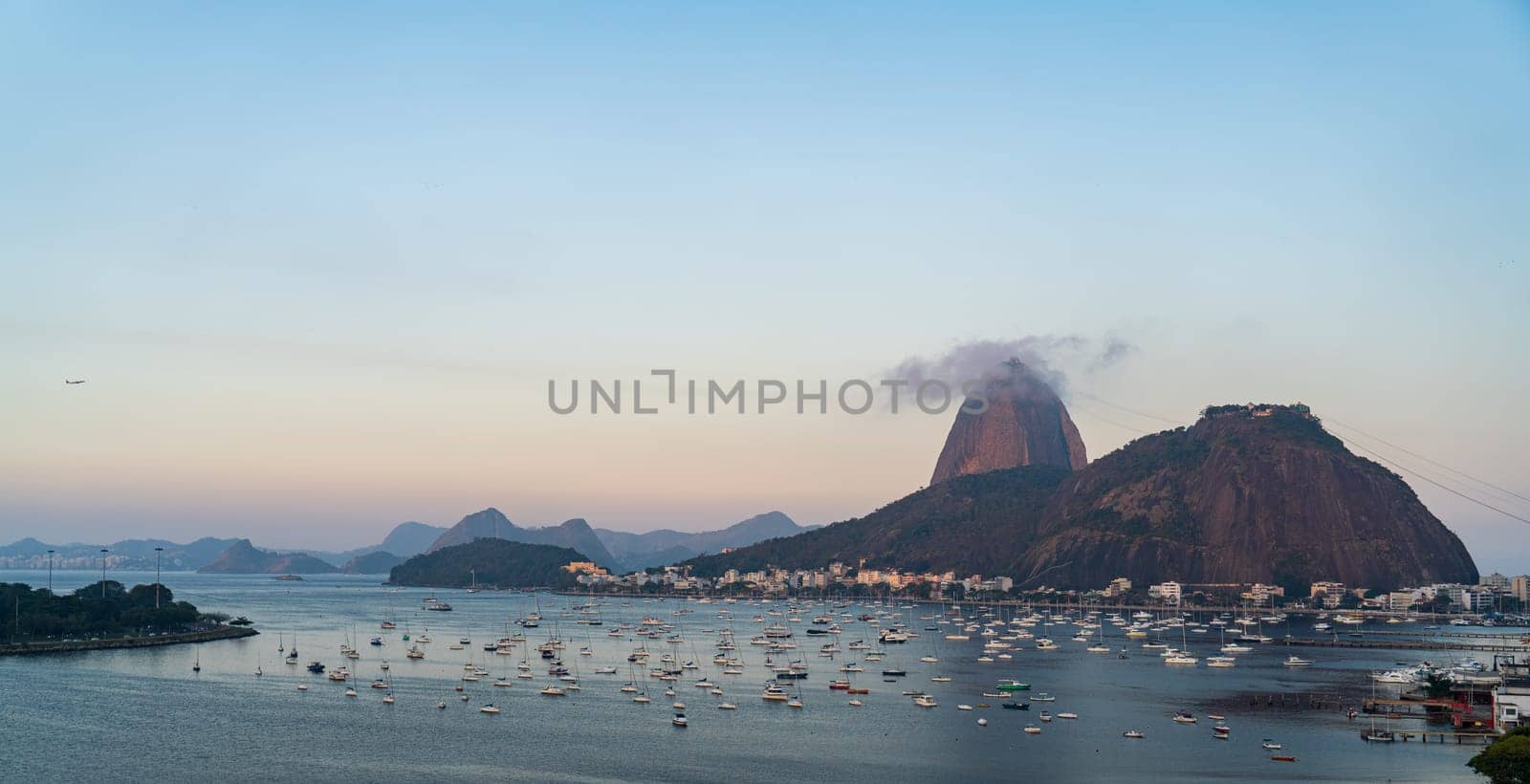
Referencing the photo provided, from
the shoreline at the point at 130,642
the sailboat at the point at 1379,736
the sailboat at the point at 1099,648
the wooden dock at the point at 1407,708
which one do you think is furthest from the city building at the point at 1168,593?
the sailboat at the point at 1379,736

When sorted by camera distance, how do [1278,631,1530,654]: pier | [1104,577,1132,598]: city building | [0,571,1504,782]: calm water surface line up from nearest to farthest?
[0,571,1504,782]: calm water surface
[1278,631,1530,654]: pier
[1104,577,1132,598]: city building

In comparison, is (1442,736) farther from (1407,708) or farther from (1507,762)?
(1507,762)

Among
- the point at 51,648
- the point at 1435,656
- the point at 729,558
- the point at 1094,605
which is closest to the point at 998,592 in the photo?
the point at 1094,605

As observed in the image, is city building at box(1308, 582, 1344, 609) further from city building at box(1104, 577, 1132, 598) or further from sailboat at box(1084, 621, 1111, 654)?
sailboat at box(1084, 621, 1111, 654)

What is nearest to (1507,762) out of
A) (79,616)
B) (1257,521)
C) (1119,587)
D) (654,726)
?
(654,726)

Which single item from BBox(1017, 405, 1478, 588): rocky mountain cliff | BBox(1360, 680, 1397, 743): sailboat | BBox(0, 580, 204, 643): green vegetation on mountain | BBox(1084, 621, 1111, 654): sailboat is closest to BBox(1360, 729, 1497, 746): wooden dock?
BBox(1360, 680, 1397, 743): sailboat

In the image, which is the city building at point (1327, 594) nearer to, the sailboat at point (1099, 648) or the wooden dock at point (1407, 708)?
the sailboat at point (1099, 648)
